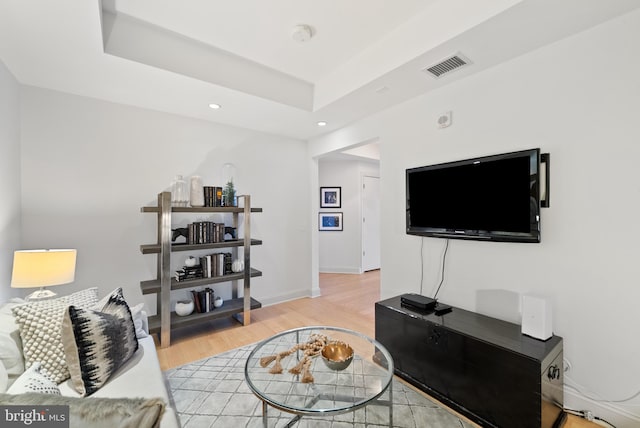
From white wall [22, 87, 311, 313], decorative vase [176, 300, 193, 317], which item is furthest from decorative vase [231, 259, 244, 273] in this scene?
decorative vase [176, 300, 193, 317]

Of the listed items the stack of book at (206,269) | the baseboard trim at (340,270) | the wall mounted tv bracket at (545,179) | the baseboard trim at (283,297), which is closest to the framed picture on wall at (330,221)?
the baseboard trim at (340,270)

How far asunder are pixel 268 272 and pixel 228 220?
97 cm

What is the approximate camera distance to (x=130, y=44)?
6.88ft

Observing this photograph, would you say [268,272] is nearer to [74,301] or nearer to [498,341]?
[74,301]

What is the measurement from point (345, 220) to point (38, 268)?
5.05 metres

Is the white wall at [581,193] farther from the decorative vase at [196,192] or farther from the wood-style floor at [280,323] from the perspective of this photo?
the decorative vase at [196,192]

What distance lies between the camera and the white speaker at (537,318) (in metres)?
1.75

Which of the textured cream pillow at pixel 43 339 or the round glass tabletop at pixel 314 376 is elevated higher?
the textured cream pillow at pixel 43 339

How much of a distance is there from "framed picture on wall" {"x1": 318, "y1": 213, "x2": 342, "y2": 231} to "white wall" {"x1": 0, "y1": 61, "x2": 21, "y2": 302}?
187 inches

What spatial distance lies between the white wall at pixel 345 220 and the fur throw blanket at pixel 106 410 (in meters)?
5.61

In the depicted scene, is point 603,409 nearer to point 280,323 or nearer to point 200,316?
point 280,323

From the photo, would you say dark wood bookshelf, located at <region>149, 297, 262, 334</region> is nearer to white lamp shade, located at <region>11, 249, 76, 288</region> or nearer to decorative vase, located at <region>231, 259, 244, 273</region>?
decorative vase, located at <region>231, 259, 244, 273</region>

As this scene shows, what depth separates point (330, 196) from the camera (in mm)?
6324

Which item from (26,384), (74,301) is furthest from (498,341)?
(74,301)
